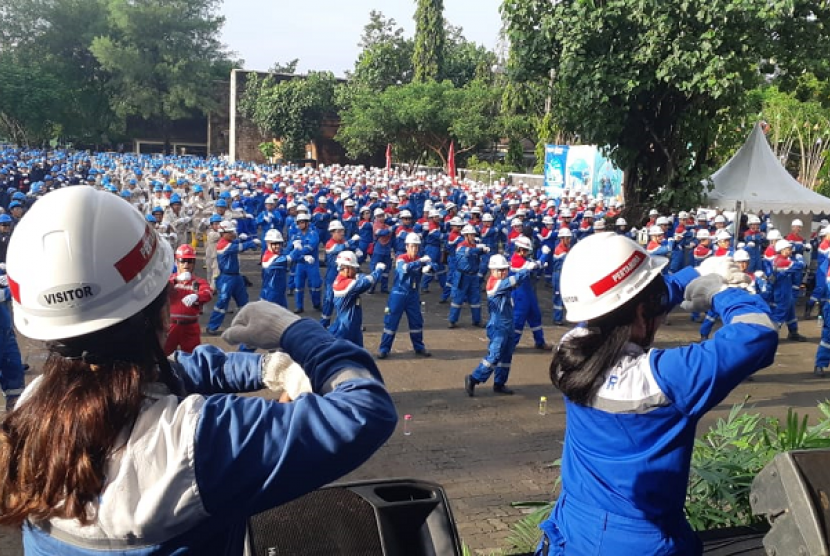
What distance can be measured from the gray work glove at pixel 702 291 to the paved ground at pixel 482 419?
10.0 feet

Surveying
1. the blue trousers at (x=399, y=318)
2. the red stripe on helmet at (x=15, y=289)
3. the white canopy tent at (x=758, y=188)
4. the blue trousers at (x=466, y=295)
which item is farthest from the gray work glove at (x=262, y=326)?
the white canopy tent at (x=758, y=188)

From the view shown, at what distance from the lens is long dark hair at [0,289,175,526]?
1.38 meters

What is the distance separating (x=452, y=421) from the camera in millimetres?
8055

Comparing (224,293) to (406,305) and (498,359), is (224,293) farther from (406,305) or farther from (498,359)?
(498,359)

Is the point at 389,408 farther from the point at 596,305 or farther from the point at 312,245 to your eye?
the point at 312,245

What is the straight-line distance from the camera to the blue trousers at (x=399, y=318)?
10.7 metres

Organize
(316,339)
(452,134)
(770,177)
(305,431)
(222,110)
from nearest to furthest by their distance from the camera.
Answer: (305,431), (316,339), (770,177), (452,134), (222,110)

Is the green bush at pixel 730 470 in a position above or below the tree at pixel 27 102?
below

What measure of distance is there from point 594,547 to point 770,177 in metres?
16.8

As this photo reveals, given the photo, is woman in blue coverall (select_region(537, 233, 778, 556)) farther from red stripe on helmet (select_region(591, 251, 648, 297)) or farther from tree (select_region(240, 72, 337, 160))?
tree (select_region(240, 72, 337, 160))

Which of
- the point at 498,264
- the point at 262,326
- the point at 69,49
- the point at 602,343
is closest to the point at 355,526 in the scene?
the point at 602,343

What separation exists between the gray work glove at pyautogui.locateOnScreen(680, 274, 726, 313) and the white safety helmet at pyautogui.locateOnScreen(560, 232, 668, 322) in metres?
0.25

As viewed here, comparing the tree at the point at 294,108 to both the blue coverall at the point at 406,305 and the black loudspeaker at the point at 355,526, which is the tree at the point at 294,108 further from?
the black loudspeaker at the point at 355,526

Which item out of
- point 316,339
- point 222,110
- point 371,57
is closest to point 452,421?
point 316,339
